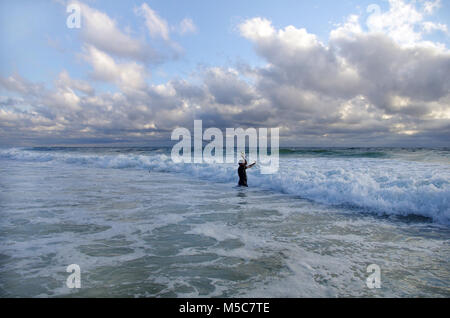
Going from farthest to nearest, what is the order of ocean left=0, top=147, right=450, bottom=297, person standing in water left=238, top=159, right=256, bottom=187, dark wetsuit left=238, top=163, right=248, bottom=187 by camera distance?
1. dark wetsuit left=238, top=163, right=248, bottom=187
2. person standing in water left=238, top=159, right=256, bottom=187
3. ocean left=0, top=147, right=450, bottom=297

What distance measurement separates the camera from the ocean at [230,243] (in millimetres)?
3750

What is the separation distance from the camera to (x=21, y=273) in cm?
406

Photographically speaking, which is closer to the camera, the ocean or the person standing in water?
the ocean

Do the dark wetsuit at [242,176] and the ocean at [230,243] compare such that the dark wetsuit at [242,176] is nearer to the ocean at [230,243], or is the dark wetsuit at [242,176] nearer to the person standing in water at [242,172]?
the person standing in water at [242,172]

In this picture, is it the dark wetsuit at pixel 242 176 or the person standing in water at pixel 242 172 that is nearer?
the person standing in water at pixel 242 172

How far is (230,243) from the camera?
5.52 meters

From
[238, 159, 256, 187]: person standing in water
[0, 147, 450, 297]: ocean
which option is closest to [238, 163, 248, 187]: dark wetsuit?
Result: [238, 159, 256, 187]: person standing in water

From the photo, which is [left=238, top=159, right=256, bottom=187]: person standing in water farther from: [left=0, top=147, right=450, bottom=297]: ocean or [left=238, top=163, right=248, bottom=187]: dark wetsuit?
[left=0, top=147, right=450, bottom=297]: ocean

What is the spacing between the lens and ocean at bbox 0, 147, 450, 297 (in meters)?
3.75

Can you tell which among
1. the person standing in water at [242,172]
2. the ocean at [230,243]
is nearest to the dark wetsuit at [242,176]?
Result: the person standing in water at [242,172]

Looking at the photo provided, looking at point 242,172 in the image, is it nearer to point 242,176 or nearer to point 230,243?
point 242,176

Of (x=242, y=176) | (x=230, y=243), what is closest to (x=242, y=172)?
(x=242, y=176)
